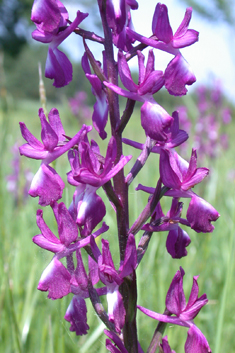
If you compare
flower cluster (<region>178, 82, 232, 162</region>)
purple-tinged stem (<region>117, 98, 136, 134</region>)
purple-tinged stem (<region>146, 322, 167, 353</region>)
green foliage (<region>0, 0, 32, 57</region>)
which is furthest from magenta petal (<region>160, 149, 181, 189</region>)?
green foliage (<region>0, 0, 32, 57</region>)

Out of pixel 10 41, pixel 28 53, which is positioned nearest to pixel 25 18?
pixel 10 41

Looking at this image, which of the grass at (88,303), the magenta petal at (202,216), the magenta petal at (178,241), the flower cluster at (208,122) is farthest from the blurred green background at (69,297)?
the flower cluster at (208,122)

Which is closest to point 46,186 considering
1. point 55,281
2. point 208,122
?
point 55,281

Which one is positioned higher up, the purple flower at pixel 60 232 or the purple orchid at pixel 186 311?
the purple flower at pixel 60 232

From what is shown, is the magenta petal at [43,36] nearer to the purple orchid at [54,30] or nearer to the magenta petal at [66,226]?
the purple orchid at [54,30]

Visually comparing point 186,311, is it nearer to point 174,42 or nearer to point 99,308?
point 99,308

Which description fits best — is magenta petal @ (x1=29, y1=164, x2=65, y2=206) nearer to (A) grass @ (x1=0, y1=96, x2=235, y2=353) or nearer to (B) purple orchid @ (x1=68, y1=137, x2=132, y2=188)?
(B) purple orchid @ (x1=68, y1=137, x2=132, y2=188)
